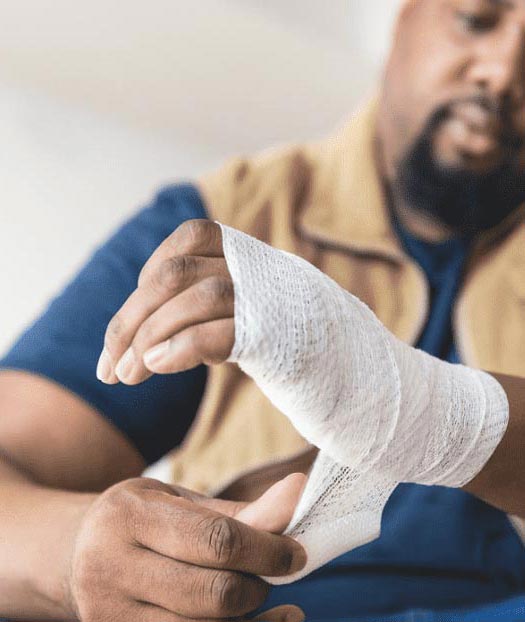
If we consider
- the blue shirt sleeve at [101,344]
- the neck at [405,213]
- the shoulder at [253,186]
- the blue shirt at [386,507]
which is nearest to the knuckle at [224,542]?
the blue shirt at [386,507]

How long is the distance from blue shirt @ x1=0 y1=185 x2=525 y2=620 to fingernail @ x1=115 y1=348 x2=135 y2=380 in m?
0.27

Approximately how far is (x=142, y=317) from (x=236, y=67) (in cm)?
140

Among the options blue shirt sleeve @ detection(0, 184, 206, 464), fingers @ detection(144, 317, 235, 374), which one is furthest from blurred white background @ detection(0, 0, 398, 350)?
fingers @ detection(144, 317, 235, 374)

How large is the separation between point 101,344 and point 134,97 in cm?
118

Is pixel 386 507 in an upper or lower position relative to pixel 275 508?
lower

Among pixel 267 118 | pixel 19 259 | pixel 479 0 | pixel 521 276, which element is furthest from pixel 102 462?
pixel 267 118

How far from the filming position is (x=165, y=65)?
1.66 meters

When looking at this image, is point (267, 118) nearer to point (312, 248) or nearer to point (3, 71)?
point (3, 71)

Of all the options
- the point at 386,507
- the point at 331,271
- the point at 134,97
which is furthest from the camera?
the point at 134,97

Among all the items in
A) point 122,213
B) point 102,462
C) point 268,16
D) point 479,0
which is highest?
point 479,0

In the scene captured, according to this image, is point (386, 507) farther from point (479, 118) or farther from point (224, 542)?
point (479, 118)

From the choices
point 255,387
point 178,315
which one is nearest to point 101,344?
point 255,387

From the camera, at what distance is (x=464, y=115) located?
0.83 meters

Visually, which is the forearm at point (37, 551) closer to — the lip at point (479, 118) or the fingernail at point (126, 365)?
the fingernail at point (126, 365)
